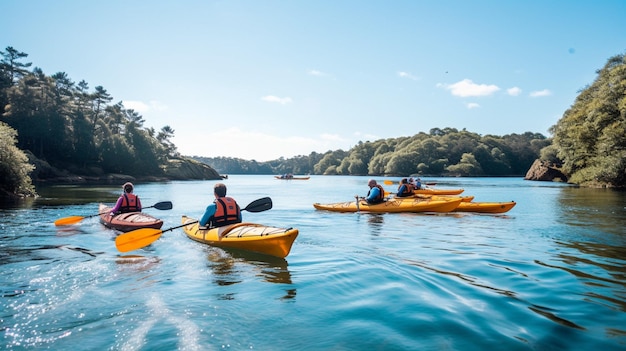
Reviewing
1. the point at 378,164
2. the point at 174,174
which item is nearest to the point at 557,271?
the point at 174,174

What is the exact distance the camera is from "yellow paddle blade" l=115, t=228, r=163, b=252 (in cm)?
800

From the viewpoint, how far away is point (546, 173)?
177ft

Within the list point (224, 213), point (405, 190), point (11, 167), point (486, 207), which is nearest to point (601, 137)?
point (486, 207)

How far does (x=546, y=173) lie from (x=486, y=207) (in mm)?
46252

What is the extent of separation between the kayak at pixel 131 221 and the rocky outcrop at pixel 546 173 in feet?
179

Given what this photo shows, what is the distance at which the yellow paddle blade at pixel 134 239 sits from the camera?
8000 mm

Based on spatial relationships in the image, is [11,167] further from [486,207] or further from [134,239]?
[486,207]

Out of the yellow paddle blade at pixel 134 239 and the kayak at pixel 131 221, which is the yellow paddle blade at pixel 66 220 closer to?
the kayak at pixel 131 221

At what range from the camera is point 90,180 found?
52.8 m

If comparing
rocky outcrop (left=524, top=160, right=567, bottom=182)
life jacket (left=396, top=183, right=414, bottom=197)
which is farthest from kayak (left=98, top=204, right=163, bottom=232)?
rocky outcrop (left=524, top=160, right=567, bottom=182)

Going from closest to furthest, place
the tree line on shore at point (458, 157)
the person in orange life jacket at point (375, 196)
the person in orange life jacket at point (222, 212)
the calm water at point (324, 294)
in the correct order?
the calm water at point (324, 294), the person in orange life jacket at point (222, 212), the person in orange life jacket at point (375, 196), the tree line on shore at point (458, 157)

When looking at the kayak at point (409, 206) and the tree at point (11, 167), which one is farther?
the tree at point (11, 167)

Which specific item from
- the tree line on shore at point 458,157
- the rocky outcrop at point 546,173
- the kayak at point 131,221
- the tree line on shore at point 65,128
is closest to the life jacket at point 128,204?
the kayak at point 131,221

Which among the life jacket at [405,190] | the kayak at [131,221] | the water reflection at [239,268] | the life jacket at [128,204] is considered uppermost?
the life jacket at [405,190]
